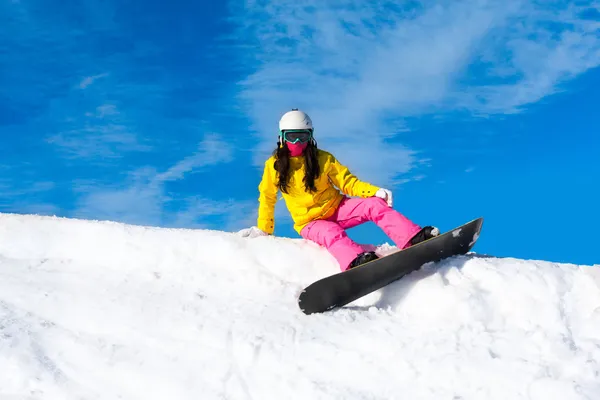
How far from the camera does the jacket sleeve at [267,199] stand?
600 cm

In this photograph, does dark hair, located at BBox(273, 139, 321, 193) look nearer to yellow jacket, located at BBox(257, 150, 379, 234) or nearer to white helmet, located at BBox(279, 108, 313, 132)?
yellow jacket, located at BBox(257, 150, 379, 234)

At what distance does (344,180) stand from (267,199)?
2.93 ft

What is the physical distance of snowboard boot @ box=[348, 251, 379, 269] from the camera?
4.92 m

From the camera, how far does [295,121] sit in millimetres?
5734

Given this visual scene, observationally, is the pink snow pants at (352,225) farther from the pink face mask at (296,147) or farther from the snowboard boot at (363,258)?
the pink face mask at (296,147)

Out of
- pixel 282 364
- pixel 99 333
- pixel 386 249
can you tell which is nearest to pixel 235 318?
pixel 282 364

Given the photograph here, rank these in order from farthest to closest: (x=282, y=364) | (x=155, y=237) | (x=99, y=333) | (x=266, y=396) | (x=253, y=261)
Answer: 1. (x=155, y=237)
2. (x=253, y=261)
3. (x=99, y=333)
4. (x=282, y=364)
5. (x=266, y=396)

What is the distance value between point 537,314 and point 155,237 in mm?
3839

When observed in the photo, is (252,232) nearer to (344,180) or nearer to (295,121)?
(344,180)

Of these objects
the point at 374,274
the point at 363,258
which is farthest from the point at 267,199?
the point at 374,274

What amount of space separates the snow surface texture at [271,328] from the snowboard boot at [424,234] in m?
0.31

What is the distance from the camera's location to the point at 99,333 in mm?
4480

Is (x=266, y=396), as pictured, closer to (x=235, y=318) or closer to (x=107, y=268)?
(x=235, y=318)

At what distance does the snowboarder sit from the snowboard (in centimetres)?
55
